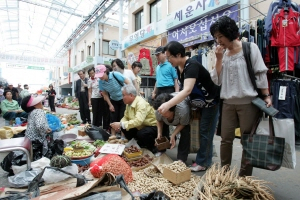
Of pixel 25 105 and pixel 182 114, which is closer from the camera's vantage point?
pixel 182 114

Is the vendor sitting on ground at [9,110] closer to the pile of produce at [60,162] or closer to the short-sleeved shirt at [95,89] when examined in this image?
the short-sleeved shirt at [95,89]

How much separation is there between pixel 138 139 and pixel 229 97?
1748mm

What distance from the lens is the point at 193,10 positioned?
6324 millimetres

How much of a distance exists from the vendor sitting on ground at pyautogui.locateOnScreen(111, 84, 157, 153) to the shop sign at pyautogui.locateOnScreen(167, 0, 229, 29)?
13.0ft

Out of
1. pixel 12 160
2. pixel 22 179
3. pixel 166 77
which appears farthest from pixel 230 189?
pixel 166 77

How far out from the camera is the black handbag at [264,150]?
5.59ft

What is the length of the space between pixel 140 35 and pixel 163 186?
27.1 feet

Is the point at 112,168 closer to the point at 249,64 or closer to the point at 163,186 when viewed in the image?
the point at 163,186

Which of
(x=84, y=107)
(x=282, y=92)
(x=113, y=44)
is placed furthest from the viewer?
(x=113, y=44)

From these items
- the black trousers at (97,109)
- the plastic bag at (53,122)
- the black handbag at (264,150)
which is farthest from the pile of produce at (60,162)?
the black trousers at (97,109)

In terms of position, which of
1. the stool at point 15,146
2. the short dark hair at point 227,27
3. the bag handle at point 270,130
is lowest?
the stool at point 15,146

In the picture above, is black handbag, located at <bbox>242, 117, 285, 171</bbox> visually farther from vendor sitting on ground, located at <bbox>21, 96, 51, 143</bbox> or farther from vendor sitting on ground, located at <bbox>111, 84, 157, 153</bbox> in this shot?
vendor sitting on ground, located at <bbox>21, 96, 51, 143</bbox>

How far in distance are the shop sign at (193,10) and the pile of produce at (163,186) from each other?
493 cm

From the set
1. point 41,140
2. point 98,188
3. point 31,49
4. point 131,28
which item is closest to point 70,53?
point 31,49
